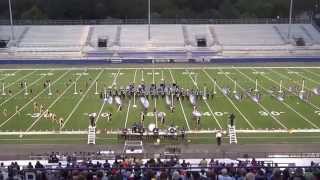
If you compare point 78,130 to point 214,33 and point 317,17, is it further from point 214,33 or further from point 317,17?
point 317,17

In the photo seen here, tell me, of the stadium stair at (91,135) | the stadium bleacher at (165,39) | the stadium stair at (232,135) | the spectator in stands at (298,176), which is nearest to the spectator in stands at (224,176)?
the spectator in stands at (298,176)

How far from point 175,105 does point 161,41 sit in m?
34.7

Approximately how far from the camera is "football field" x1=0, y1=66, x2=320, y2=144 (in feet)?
79.5

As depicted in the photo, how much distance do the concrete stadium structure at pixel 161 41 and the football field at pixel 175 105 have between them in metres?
14.0

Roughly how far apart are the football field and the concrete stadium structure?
551 inches

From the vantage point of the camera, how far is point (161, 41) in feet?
211

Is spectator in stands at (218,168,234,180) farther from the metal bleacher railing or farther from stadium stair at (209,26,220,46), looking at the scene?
the metal bleacher railing

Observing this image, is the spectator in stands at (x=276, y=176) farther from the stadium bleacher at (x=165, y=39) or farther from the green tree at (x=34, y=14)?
the green tree at (x=34, y=14)

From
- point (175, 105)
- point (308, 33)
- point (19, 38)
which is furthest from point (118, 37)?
point (175, 105)

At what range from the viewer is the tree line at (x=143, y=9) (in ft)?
255

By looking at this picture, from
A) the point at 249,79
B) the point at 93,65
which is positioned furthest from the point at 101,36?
the point at 249,79

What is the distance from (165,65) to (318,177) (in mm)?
42976

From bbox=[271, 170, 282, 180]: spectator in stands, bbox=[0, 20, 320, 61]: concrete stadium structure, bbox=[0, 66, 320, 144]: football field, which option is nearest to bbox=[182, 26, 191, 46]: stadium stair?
bbox=[0, 20, 320, 61]: concrete stadium structure

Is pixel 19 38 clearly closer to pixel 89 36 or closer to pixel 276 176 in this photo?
pixel 89 36
